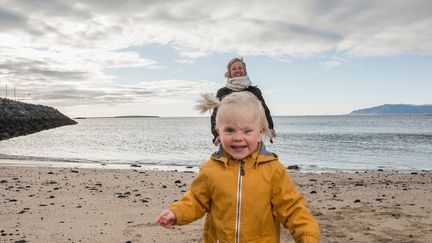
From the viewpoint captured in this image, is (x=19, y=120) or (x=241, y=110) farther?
(x=19, y=120)

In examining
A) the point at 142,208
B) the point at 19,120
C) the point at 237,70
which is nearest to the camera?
the point at 237,70

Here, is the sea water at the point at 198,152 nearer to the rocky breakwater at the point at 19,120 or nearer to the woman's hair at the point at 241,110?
the rocky breakwater at the point at 19,120

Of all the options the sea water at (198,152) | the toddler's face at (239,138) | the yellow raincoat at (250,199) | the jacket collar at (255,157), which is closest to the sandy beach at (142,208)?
the yellow raincoat at (250,199)

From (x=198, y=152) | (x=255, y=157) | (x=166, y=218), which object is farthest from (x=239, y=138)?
(x=198, y=152)

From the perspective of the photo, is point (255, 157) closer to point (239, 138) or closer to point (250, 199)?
point (239, 138)

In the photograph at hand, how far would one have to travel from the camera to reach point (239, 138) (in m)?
3.15

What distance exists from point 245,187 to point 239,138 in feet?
1.25

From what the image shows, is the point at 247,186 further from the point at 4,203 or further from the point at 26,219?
the point at 4,203

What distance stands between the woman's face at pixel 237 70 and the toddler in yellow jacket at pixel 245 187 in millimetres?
3294

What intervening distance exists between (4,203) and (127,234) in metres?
3.82

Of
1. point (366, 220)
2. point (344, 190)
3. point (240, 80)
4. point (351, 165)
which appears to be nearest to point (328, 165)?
point (351, 165)

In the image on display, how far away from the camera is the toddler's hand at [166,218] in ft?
10.2

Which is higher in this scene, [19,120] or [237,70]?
[237,70]

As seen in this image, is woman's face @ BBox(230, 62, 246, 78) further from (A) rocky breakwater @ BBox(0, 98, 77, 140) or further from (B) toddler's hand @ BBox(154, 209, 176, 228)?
(A) rocky breakwater @ BBox(0, 98, 77, 140)
